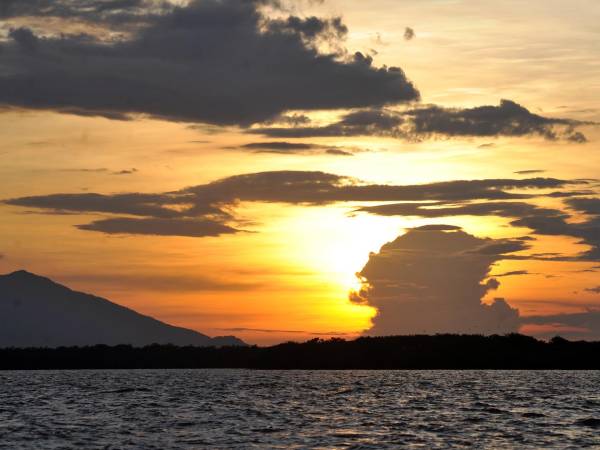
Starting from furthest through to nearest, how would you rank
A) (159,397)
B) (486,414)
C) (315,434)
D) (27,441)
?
(159,397) → (486,414) → (315,434) → (27,441)

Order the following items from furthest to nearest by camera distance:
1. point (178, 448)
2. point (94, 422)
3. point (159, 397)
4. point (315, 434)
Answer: point (159, 397), point (94, 422), point (315, 434), point (178, 448)

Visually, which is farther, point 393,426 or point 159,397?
point 159,397

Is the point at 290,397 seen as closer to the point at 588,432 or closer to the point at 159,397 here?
the point at 159,397

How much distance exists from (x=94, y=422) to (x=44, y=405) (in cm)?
3400

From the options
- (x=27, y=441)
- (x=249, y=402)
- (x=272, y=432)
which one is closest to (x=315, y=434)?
(x=272, y=432)

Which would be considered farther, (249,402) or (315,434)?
(249,402)

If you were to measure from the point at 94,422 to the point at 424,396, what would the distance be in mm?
67405

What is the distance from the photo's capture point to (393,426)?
9388 cm

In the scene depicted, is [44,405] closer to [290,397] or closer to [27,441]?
[290,397]

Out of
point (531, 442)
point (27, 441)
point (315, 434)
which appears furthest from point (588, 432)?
point (27, 441)

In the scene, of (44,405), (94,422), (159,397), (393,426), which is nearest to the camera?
(393,426)

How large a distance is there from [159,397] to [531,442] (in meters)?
84.7

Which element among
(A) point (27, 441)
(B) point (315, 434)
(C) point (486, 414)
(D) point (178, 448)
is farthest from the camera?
(C) point (486, 414)

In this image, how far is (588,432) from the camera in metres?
87.5
